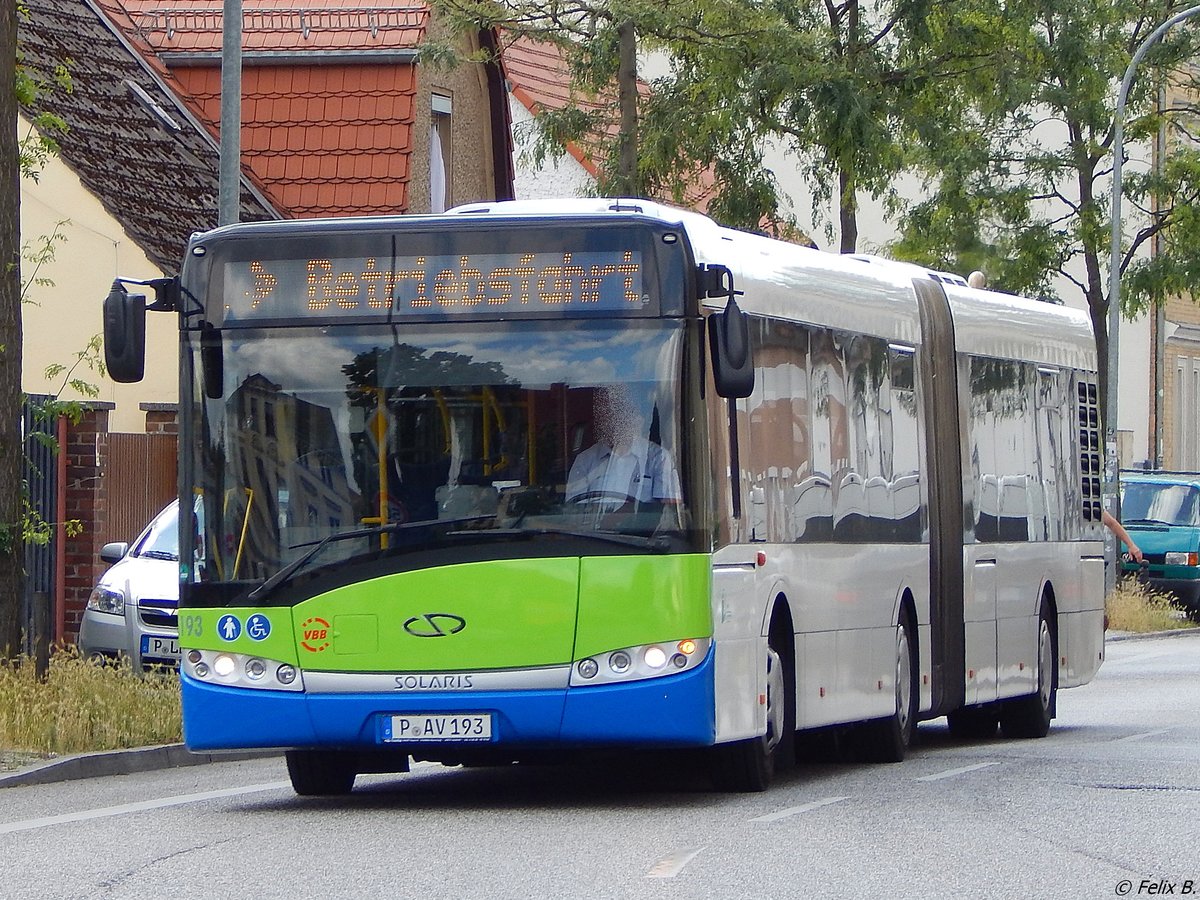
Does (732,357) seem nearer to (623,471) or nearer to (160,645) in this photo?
(623,471)

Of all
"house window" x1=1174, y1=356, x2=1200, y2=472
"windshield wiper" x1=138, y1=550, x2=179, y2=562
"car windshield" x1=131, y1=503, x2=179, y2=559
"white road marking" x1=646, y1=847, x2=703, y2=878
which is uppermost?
"house window" x1=1174, y1=356, x2=1200, y2=472

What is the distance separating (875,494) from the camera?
15.3m

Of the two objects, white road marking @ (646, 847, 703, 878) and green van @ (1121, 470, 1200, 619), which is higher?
green van @ (1121, 470, 1200, 619)

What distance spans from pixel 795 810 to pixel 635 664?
38.6 inches

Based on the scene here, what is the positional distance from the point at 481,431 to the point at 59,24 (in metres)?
19.1

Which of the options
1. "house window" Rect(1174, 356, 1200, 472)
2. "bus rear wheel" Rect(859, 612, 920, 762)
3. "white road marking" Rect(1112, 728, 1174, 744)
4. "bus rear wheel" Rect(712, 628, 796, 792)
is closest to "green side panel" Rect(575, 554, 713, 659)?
"bus rear wheel" Rect(712, 628, 796, 792)

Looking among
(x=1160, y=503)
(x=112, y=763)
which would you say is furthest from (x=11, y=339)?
(x=1160, y=503)

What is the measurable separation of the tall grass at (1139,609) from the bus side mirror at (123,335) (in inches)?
921

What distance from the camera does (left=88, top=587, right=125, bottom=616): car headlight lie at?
19.4 meters

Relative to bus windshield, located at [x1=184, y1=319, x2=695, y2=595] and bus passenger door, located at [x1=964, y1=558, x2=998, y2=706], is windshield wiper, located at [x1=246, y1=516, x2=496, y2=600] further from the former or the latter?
bus passenger door, located at [x1=964, y1=558, x2=998, y2=706]

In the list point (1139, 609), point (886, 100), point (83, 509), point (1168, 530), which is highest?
point (886, 100)

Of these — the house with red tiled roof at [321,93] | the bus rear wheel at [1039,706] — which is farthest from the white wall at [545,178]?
the bus rear wheel at [1039,706]

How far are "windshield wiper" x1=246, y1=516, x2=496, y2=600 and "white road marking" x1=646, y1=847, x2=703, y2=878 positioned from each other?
2183 mm

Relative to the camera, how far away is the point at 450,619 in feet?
39.9
